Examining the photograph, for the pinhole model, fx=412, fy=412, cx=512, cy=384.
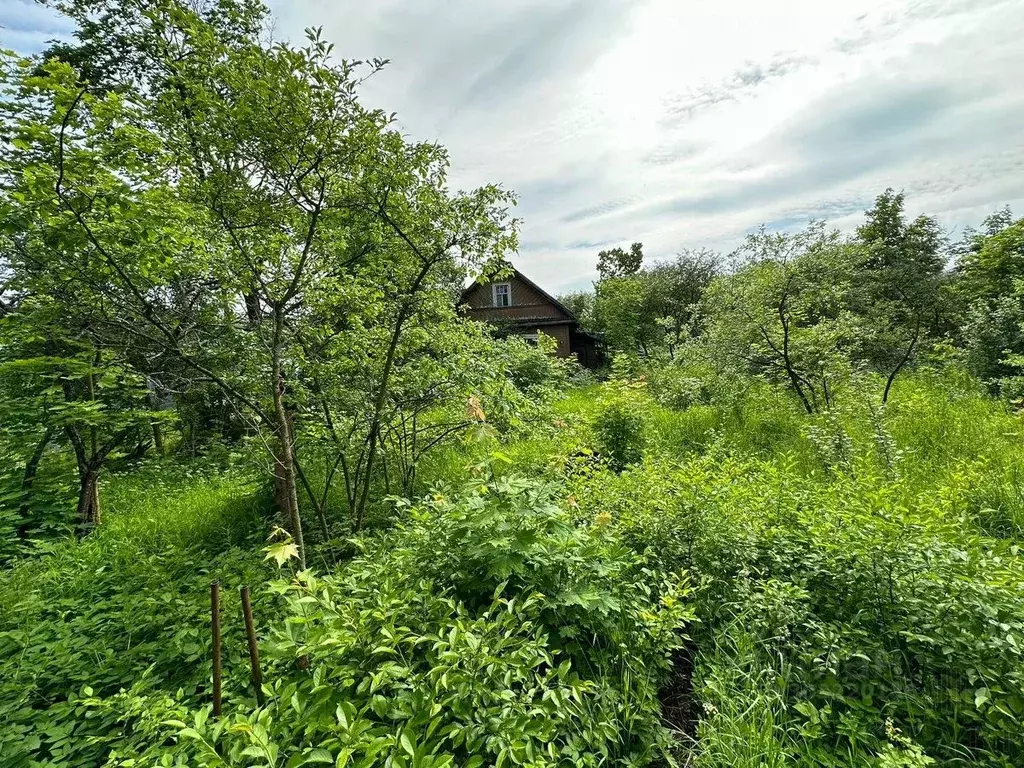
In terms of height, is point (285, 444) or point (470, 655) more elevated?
point (285, 444)

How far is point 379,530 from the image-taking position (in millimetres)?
3172

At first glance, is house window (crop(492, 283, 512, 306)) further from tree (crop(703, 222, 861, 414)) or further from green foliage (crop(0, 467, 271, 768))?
green foliage (crop(0, 467, 271, 768))

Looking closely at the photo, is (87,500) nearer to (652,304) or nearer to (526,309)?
(526,309)

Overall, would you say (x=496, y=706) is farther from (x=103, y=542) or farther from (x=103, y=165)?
(x=103, y=542)

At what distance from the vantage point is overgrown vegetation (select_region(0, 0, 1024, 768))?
1.48 m

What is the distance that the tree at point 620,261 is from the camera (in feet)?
100

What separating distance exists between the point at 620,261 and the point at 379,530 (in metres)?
31.3

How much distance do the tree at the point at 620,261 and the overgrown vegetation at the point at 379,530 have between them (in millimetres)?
27324

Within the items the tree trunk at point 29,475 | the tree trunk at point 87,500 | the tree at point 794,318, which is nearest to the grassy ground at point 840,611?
the tree at point 794,318

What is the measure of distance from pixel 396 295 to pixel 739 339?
5.30 metres

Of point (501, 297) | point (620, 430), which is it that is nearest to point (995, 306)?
point (620, 430)

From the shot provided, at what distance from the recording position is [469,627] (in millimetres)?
1472

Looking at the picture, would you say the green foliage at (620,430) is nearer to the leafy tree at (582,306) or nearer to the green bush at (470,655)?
the green bush at (470,655)

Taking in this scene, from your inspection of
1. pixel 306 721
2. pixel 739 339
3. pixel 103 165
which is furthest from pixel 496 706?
pixel 739 339
